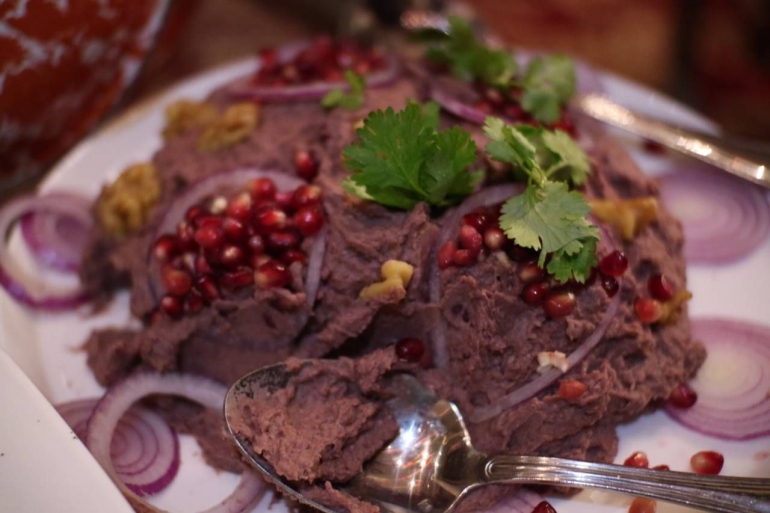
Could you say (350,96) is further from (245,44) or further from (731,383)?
(245,44)

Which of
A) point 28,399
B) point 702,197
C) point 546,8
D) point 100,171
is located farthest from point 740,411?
point 546,8

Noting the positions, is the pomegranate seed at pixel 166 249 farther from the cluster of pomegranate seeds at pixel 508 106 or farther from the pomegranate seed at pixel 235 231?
the cluster of pomegranate seeds at pixel 508 106

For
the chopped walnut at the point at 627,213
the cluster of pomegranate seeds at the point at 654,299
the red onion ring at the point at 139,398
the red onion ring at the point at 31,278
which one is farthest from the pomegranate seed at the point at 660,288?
the red onion ring at the point at 31,278

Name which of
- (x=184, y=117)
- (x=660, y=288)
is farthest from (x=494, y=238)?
(x=184, y=117)

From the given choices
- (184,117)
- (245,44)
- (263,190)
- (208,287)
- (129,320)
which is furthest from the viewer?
(245,44)

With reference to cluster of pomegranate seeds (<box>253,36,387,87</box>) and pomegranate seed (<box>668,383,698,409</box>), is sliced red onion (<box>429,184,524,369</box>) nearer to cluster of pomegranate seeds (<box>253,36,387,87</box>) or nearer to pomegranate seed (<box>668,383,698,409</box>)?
pomegranate seed (<box>668,383,698,409</box>)

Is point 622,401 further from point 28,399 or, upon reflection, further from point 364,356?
point 28,399

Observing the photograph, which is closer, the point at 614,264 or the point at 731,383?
the point at 614,264
